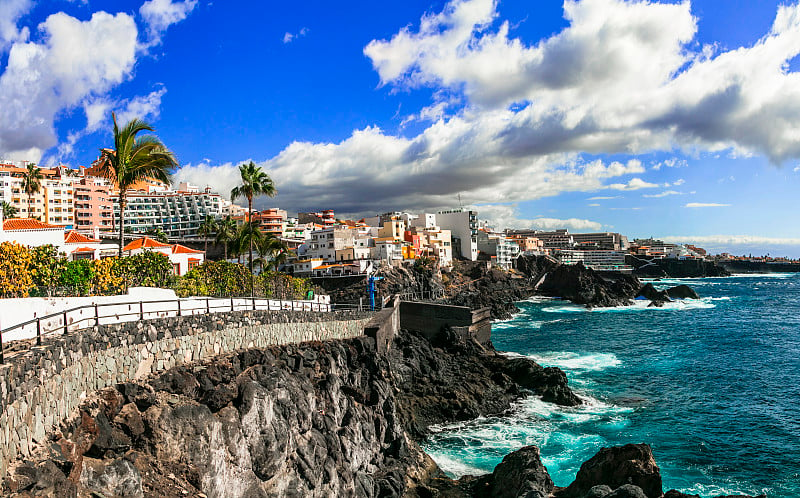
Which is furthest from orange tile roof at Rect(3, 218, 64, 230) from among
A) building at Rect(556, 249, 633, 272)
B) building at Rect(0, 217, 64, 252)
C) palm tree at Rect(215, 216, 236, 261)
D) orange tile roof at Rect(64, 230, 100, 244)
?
building at Rect(556, 249, 633, 272)

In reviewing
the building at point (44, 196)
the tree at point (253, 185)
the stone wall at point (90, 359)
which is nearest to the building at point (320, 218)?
the building at point (44, 196)

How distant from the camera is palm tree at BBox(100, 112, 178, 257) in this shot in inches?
830

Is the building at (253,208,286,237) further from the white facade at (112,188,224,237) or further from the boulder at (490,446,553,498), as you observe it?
the boulder at (490,446,553,498)

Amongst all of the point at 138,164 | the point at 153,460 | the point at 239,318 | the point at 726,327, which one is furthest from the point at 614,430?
the point at 726,327

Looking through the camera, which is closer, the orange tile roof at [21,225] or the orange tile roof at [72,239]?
the orange tile roof at [21,225]

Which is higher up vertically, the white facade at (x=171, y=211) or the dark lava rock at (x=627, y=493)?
the white facade at (x=171, y=211)

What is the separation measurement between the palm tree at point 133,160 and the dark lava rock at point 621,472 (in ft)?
68.5

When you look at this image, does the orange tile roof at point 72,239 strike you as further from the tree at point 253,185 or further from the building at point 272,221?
the building at point 272,221

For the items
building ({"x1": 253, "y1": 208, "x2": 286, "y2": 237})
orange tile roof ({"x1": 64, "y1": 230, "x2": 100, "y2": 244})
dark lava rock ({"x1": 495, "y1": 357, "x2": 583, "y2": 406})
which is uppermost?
building ({"x1": 253, "y1": 208, "x2": 286, "y2": 237})

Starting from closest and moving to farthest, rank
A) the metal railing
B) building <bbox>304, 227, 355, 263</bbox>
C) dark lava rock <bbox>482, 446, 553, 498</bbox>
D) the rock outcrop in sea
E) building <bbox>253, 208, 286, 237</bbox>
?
the rock outcrop in sea → the metal railing → dark lava rock <bbox>482, 446, 553, 498</bbox> → building <bbox>304, 227, 355, 263</bbox> → building <bbox>253, 208, 286, 237</bbox>

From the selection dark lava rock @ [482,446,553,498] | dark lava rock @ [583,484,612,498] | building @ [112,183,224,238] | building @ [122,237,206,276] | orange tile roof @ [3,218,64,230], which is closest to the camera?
dark lava rock @ [583,484,612,498]

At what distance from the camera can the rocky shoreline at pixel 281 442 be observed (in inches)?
352

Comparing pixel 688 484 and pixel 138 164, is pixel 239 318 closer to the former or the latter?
pixel 138 164

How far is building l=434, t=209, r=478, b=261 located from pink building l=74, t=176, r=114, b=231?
74.5 m
